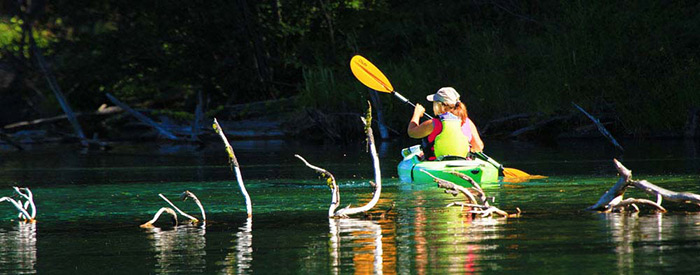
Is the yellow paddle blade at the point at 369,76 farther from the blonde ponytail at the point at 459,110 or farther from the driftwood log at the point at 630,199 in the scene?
the driftwood log at the point at 630,199

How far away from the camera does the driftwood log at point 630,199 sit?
923 centimetres

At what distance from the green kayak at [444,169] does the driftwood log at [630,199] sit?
10.6 feet

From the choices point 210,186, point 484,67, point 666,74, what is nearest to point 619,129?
point 666,74

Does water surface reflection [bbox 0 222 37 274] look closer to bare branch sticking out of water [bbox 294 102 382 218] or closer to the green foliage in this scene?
bare branch sticking out of water [bbox 294 102 382 218]

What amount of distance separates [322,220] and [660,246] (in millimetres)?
3266

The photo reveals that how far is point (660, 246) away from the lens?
302 inches

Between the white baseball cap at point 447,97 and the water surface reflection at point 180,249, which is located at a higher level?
the white baseball cap at point 447,97

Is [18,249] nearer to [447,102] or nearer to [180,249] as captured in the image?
[180,249]

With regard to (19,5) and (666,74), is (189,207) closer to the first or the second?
(666,74)

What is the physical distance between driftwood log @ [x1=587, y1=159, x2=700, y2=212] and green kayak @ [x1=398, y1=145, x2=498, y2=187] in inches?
127

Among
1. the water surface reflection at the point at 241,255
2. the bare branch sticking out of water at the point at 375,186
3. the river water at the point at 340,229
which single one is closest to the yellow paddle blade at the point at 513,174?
the river water at the point at 340,229

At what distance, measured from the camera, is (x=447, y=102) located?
13328 millimetres

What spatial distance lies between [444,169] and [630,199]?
4081mm

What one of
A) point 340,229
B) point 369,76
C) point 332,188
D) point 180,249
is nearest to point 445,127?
point 369,76
